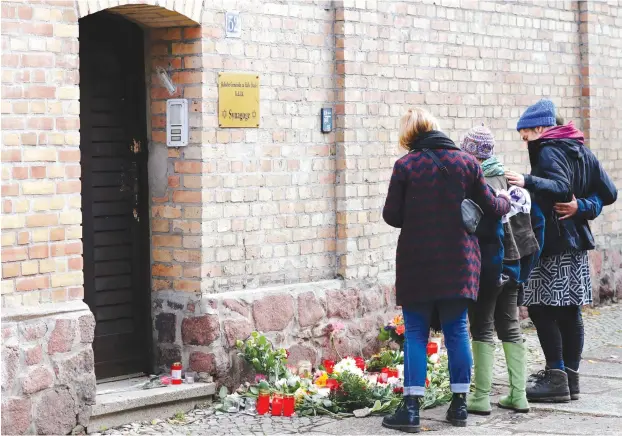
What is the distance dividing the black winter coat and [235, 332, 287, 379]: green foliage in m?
1.88

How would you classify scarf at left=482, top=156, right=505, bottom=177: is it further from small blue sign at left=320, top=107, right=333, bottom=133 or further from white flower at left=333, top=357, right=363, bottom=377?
small blue sign at left=320, top=107, right=333, bottom=133

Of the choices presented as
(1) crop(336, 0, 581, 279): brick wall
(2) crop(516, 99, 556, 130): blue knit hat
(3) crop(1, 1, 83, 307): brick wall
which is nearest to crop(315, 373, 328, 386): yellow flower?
(1) crop(336, 0, 581, 279): brick wall

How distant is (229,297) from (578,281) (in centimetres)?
226

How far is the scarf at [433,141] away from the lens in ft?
21.1

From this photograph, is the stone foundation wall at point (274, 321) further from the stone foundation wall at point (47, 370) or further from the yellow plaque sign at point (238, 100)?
the yellow plaque sign at point (238, 100)

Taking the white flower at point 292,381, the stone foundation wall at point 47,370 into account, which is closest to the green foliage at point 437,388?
the white flower at point 292,381

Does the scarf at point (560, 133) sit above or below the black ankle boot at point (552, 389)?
above

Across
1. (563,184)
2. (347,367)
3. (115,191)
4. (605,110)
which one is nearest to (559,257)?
(563,184)

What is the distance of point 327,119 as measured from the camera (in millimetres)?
8234

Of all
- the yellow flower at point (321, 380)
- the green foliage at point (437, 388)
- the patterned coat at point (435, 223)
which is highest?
the patterned coat at point (435, 223)

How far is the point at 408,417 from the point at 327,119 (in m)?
2.58

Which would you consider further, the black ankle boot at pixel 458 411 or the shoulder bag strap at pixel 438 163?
the black ankle boot at pixel 458 411

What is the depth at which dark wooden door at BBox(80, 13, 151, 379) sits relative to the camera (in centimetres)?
725

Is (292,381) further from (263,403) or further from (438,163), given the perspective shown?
(438,163)
